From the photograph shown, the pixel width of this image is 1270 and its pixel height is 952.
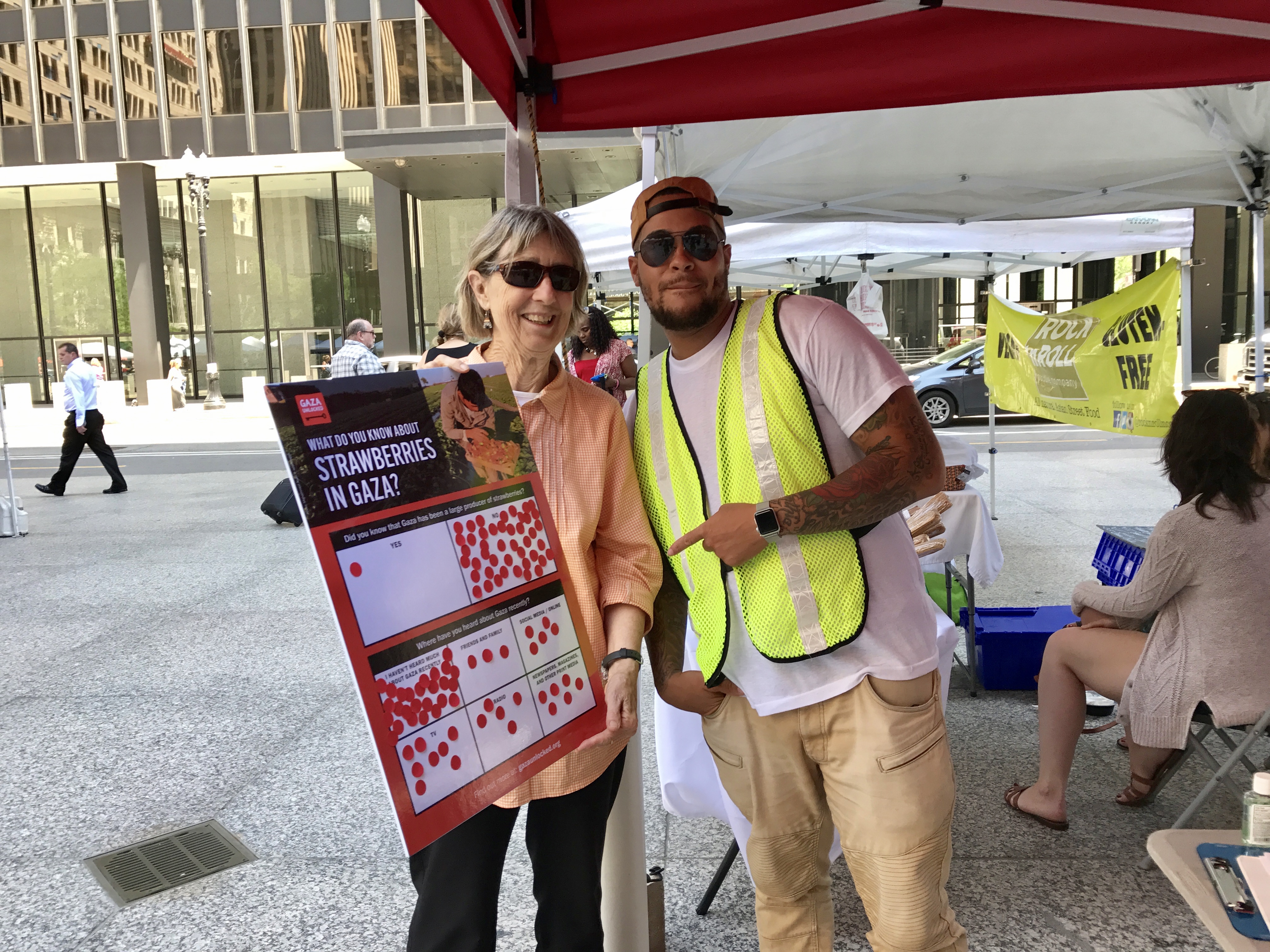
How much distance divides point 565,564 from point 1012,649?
354 centimetres

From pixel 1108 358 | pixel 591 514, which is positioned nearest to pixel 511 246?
pixel 591 514

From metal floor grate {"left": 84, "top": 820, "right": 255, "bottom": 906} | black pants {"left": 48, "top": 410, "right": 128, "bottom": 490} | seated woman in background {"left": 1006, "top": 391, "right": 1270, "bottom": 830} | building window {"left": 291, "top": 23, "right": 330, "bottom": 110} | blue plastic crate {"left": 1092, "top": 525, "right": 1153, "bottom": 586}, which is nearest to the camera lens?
seated woman in background {"left": 1006, "top": 391, "right": 1270, "bottom": 830}

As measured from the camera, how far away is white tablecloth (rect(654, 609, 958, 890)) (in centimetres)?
274

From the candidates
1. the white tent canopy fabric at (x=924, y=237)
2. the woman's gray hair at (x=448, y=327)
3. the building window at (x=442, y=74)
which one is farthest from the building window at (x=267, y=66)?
the woman's gray hair at (x=448, y=327)

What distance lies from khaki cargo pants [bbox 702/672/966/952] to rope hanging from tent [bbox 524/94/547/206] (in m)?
1.48

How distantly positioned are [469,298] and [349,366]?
711 cm

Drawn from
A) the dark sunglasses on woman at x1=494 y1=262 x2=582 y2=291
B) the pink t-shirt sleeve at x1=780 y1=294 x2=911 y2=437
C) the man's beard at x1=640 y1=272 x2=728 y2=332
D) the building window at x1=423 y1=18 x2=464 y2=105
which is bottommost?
the pink t-shirt sleeve at x1=780 y1=294 x2=911 y2=437

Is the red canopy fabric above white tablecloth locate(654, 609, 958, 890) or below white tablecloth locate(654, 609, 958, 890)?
above

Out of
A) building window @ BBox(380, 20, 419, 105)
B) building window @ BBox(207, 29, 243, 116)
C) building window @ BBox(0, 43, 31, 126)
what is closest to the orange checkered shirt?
building window @ BBox(380, 20, 419, 105)

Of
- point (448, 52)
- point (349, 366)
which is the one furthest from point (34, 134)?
point (349, 366)

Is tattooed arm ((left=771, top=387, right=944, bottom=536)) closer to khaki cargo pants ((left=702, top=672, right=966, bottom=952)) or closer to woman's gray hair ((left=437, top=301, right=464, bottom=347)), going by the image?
khaki cargo pants ((left=702, top=672, right=966, bottom=952))

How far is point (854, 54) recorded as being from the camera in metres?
2.77

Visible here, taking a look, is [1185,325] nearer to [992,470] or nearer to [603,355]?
[992,470]

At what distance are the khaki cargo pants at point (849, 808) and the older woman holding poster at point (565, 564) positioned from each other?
336 mm
